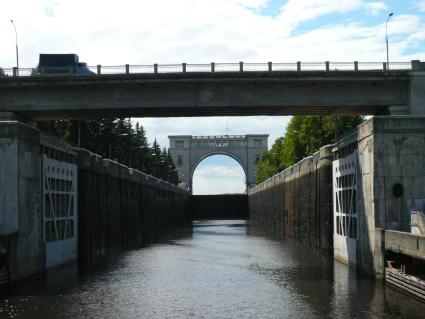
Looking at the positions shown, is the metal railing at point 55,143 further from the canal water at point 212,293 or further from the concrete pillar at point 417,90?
the concrete pillar at point 417,90

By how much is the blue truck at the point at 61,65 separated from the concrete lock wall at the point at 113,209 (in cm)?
636

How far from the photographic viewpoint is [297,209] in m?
62.0

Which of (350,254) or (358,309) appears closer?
(358,309)

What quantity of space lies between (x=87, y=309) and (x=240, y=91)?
24.3 metres

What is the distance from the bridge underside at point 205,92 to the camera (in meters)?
44.0

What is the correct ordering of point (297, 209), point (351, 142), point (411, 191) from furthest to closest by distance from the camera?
point (297, 209) < point (351, 142) < point (411, 191)

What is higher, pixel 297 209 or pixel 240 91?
pixel 240 91

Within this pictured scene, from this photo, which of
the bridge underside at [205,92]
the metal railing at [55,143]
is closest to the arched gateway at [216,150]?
the bridge underside at [205,92]

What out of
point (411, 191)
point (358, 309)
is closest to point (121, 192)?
point (411, 191)

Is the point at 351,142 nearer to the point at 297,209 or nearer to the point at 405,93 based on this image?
the point at 405,93

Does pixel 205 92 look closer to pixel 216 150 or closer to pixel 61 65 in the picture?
pixel 61 65

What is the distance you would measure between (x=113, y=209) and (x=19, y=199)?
973 inches

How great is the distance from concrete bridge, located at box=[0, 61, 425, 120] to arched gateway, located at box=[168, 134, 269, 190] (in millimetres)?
141161

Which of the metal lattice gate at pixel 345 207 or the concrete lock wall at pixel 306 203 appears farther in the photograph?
the concrete lock wall at pixel 306 203
